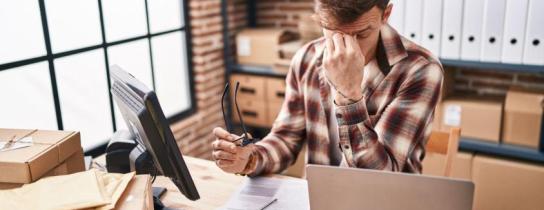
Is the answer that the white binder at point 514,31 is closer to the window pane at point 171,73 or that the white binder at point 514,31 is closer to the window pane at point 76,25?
the window pane at point 171,73

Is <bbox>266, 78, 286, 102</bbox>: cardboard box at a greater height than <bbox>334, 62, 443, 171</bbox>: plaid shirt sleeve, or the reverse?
<bbox>334, 62, 443, 171</bbox>: plaid shirt sleeve

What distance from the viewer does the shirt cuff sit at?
1.25 m

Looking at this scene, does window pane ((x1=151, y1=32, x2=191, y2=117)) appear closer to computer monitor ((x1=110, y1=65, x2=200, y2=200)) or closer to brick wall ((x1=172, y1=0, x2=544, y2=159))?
brick wall ((x1=172, y1=0, x2=544, y2=159))

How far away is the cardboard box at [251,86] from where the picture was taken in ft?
10.1

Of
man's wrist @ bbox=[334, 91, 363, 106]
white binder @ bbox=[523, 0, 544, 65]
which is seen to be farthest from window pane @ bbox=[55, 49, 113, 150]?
white binder @ bbox=[523, 0, 544, 65]

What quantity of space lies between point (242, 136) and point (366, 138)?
325 millimetres

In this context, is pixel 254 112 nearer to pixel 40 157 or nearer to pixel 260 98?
pixel 260 98

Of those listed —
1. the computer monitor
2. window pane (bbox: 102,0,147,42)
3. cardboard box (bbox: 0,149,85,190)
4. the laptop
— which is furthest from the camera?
window pane (bbox: 102,0,147,42)

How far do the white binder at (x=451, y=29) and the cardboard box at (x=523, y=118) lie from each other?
36 centimetres

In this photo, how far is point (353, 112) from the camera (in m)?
1.26

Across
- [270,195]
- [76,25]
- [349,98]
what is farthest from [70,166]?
[76,25]

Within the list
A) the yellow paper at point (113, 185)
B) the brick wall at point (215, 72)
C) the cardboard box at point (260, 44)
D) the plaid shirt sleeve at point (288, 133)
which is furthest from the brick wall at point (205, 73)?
the yellow paper at point (113, 185)

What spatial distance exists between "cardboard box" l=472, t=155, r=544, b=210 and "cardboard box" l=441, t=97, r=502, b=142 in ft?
0.42

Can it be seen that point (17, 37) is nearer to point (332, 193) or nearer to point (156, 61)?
point (156, 61)
